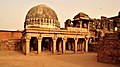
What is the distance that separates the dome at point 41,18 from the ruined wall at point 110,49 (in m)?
14.3

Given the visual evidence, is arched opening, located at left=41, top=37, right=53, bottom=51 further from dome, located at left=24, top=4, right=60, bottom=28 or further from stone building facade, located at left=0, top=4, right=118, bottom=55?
dome, located at left=24, top=4, right=60, bottom=28

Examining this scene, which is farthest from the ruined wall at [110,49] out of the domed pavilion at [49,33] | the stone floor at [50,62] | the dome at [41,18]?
the dome at [41,18]

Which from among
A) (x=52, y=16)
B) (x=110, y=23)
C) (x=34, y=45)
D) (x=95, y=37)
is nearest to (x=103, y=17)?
(x=110, y=23)

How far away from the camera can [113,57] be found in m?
12.8

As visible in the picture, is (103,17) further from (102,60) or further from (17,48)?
Result: (102,60)

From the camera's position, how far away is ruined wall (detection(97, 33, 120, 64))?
41.4 ft

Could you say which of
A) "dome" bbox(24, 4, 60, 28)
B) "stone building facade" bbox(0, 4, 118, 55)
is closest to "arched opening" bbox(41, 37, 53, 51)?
"stone building facade" bbox(0, 4, 118, 55)

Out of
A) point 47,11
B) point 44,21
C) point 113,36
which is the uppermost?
point 47,11

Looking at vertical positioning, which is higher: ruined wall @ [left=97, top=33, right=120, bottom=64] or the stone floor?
ruined wall @ [left=97, top=33, right=120, bottom=64]

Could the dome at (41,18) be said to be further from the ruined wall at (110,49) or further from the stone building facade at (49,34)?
the ruined wall at (110,49)

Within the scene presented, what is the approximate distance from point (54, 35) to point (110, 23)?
24395 mm

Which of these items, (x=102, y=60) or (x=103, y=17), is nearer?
(x=102, y=60)

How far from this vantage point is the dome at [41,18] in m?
26.8

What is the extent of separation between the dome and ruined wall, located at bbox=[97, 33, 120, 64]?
47.0 feet
